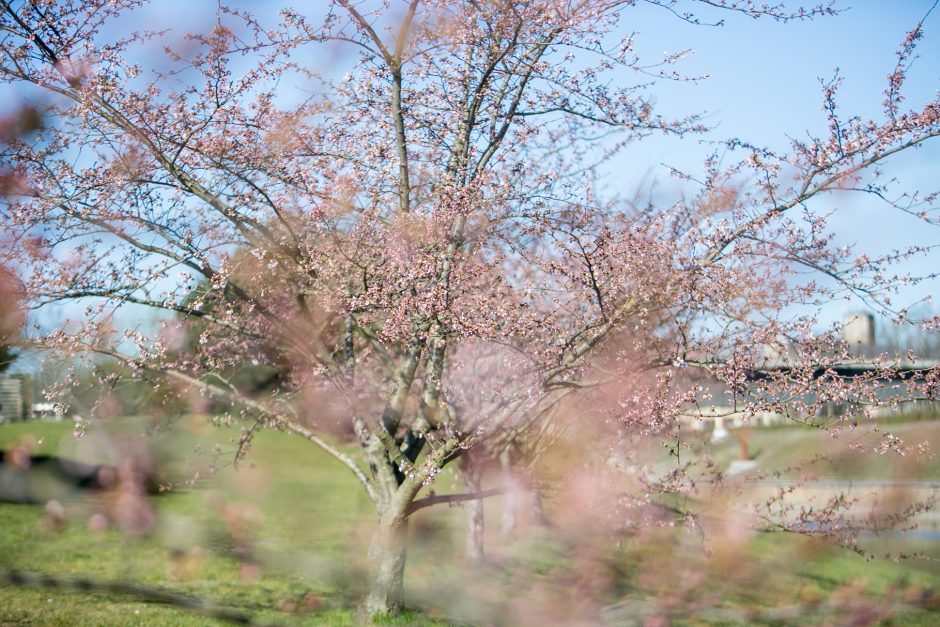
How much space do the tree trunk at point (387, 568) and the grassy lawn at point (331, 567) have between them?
30cm

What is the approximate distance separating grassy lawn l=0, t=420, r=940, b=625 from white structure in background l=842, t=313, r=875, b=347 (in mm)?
3156

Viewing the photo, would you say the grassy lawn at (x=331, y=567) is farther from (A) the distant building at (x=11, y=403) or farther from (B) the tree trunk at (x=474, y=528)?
(A) the distant building at (x=11, y=403)

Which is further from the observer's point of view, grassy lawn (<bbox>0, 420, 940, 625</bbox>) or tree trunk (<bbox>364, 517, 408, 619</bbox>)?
grassy lawn (<bbox>0, 420, 940, 625</bbox>)

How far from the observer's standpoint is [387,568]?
30.9 feet

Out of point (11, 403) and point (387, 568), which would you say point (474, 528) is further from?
point (11, 403)

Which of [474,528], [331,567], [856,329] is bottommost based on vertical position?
[331,567]

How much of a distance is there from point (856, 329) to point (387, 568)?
20.5 ft

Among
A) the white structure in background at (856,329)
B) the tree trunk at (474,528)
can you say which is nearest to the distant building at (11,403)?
the tree trunk at (474,528)

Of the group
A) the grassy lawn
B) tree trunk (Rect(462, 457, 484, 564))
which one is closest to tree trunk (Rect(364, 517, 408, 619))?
the grassy lawn

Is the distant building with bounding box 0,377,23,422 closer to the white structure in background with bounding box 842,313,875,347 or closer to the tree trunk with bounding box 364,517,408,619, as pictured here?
the tree trunk with bounding box 364,517,408,619

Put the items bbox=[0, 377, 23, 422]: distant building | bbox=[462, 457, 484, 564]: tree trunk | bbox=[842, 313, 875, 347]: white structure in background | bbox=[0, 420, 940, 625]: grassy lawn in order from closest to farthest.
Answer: bbox=[842, 313, 875, 347]: white structure in background
bbox=[0, 420, 940, 625]: grassy lawn
bbox=[462, 457, 484, 564]: tree trunk
bbox=[0, 377, 23, 422]: distant building

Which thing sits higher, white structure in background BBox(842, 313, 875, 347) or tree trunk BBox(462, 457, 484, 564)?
white structure in background BBox(842, 313, 875, 347)

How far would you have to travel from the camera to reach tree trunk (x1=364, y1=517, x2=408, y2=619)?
9344mm

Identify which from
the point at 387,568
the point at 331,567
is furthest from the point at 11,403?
the point at 387,568
